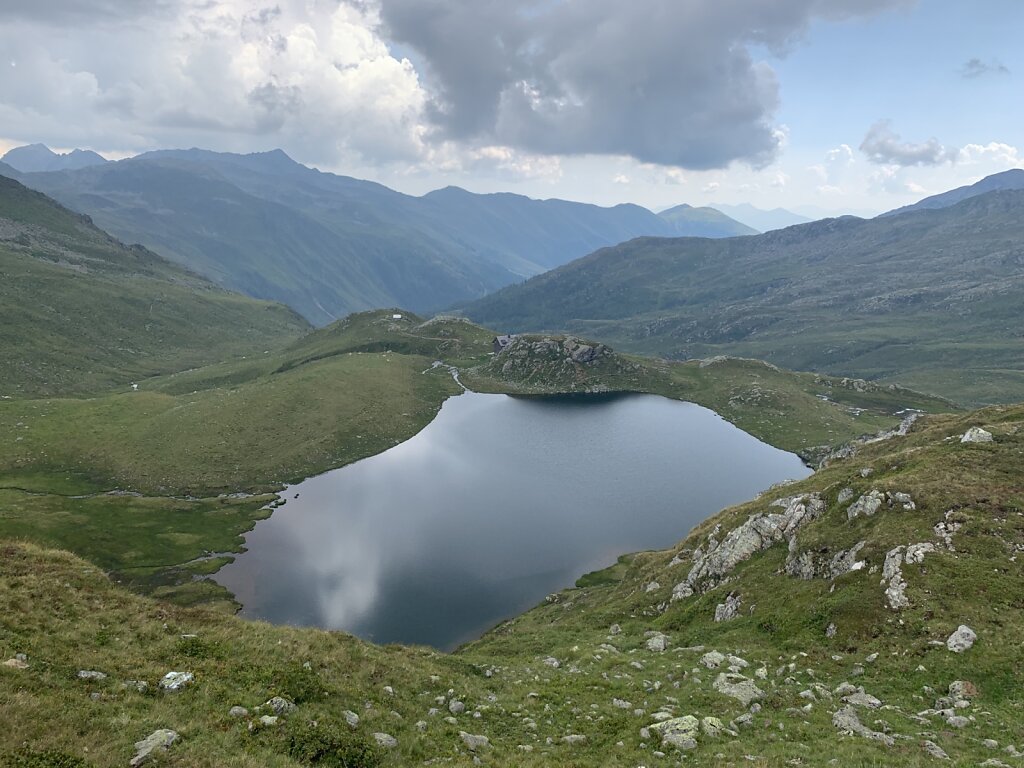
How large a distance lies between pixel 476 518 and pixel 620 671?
59869mm

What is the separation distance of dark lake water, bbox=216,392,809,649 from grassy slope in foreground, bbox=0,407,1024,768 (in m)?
31.1

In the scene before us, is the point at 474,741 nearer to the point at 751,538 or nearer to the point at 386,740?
the point at 386,740

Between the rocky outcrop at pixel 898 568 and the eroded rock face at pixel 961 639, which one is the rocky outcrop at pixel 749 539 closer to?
the rocky outcrop at pixel 898 568

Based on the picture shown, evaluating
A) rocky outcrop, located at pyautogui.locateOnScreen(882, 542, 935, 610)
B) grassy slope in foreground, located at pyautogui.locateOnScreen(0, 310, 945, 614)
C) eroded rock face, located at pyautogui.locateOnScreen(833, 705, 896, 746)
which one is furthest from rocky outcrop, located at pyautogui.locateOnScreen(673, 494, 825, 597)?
grassy slope in foreground, located at pyautogui.locateOnScreen(0, 310, 945, 614)

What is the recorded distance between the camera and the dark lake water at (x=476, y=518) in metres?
66.1

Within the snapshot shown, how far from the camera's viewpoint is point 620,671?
31.6 meters

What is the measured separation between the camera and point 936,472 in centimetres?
3988

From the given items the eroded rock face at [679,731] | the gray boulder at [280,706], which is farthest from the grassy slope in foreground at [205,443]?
the eroded rock face at [679,731]

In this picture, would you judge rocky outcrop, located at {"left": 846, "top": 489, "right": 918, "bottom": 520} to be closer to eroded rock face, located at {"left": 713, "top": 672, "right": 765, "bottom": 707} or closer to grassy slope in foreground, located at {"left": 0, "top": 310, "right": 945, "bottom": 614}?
eroded rock face, located at {"left": 713, "top": 672, "right": 765, "bottom": 707}

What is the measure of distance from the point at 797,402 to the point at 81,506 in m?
185

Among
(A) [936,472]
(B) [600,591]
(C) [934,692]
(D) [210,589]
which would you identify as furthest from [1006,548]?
(D) [210,589]

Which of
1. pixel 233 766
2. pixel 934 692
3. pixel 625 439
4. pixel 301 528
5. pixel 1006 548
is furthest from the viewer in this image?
pixel 625 439

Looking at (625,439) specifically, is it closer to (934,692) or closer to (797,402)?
(797,402)

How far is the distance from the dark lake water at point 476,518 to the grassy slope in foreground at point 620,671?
102ft
